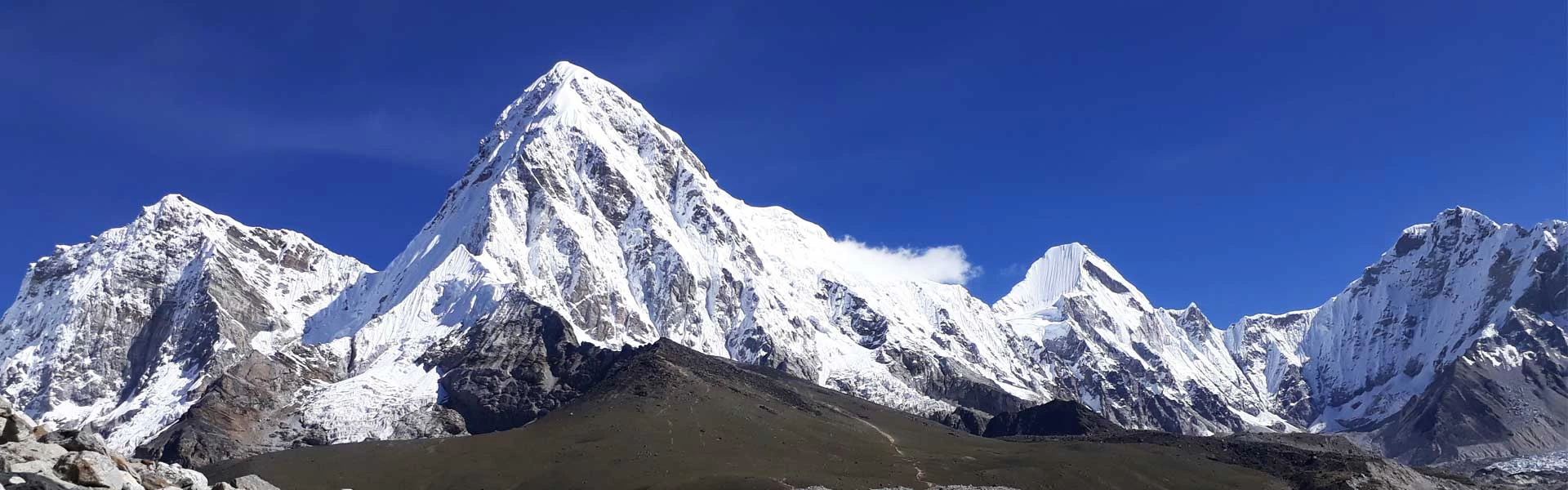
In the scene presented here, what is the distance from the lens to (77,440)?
255 feet

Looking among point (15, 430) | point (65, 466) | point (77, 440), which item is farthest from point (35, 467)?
point (77, 440)

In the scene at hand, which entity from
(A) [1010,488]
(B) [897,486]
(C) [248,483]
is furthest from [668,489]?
(C) [248,483]

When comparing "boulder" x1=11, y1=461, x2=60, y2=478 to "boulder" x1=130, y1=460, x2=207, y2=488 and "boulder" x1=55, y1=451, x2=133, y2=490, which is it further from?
"boulder" x1=130, y1=460, x2=207, y2=488

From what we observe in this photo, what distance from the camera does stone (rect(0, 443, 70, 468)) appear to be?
6650 cm

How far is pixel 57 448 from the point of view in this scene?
70.2 metres

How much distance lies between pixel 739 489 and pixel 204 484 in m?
114

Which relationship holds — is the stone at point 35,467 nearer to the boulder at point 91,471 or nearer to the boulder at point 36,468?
the boulder at point 36,468

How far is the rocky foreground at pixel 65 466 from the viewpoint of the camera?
62156mm

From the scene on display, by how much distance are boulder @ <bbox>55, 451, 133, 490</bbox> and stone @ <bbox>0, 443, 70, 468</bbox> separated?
114 centimetres

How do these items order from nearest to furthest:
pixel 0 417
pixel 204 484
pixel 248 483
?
pixel 0 417, pixel 204 484, pixel 248 483

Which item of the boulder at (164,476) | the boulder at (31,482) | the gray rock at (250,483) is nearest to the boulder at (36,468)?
the boulder at (31,482)

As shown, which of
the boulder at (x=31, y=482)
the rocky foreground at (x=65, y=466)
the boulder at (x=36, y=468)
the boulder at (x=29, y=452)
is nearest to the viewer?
the boulder at (x=31, y=482)

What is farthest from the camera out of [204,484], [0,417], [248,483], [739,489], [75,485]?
[739,489]

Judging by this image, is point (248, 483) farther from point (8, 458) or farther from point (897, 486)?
point (897, 486)
